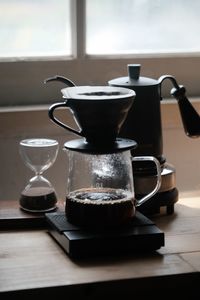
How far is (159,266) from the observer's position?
1.22 m

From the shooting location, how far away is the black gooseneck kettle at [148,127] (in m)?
1.47

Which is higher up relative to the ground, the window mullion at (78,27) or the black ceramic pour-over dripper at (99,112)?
the window mullion at (78,27)

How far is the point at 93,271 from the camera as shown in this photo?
1.19 meters

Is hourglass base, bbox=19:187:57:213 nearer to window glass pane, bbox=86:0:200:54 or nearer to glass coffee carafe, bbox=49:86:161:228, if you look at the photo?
glass coffee carafe, bbox=49:86:161:228

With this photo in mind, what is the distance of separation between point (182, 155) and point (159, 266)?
650 mm

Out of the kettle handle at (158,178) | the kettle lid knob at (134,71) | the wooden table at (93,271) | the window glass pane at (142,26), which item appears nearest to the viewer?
the wooden table at (93,271)

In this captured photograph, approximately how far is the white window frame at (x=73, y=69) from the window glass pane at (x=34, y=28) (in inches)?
1.2

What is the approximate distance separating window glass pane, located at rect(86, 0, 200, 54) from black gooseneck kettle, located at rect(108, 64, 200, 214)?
1.15ft

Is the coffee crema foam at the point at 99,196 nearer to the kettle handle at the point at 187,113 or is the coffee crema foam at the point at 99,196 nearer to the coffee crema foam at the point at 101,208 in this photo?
the coffee crema foam at the point at 101,208

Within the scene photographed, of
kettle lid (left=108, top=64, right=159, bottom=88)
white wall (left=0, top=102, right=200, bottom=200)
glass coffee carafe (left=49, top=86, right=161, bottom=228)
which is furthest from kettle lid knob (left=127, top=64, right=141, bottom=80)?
white wall (left=0, top=102, right=200, bottom=200)

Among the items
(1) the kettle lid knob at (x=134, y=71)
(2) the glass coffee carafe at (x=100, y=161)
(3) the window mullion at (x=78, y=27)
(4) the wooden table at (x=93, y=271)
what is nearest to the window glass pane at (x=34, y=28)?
(3) the window mullion at (x=78, y=27)

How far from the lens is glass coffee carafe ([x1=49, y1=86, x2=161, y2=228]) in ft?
4.23

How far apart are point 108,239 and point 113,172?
0.51 ft

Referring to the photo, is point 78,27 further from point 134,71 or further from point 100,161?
point 100,161
